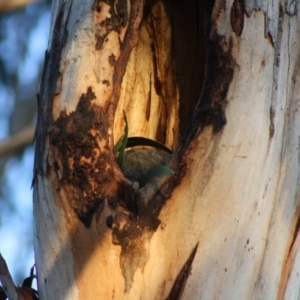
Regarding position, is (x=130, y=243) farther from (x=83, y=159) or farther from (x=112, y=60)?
(x=112, y=60)

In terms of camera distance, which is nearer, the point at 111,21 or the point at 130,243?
the point at 130,243

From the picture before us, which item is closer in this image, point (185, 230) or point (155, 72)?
point (185, 230)

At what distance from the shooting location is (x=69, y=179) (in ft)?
3.27

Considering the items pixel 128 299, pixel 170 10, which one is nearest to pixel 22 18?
pixel 170 10

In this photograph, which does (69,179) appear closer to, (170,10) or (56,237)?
(56,237)

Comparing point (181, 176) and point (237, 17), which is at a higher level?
point (237, 17)

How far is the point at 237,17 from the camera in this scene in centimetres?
109

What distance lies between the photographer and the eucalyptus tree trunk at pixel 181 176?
3.22 ft

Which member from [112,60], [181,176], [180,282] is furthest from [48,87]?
[180,282]

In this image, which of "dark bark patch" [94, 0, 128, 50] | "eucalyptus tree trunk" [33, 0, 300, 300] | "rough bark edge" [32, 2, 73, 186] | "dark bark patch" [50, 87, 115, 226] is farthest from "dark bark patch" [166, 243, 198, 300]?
"dark bark patch" [94, 0, 128, 50]

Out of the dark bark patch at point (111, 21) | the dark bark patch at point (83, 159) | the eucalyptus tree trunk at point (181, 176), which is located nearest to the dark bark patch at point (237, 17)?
the eucalyptus tree trunk at point (181, 176)

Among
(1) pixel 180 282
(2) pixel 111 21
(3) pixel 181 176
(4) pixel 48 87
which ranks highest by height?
(2) pixel 111 21

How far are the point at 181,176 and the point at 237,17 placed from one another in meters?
0.30

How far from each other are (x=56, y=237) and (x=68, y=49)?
1.05 ft
